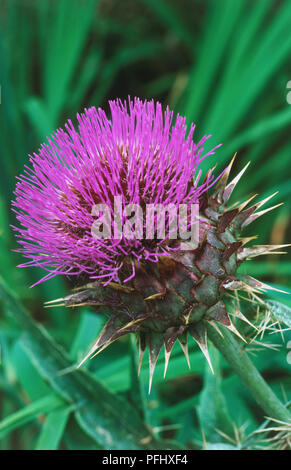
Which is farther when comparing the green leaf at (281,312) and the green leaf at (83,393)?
the green leaf at (83,393)

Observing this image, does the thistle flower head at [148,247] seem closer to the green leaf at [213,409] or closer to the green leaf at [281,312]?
the green leaf at [281,312]

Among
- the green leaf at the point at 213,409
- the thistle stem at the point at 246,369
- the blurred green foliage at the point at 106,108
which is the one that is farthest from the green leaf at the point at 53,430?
the thistle stem at the point at 246,369

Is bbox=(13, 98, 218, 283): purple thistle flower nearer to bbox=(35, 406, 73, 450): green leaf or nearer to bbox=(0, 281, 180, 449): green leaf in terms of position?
bbox=(0, 281, 180, 449): green leaf

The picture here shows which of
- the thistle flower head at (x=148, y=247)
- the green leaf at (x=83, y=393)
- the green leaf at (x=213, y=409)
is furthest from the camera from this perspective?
the green leaf at (x=83, y=393)

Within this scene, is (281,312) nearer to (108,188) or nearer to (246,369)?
(246,369)

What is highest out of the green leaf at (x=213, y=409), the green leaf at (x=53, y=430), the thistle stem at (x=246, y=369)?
the thistle stem at (x=246, y=369)

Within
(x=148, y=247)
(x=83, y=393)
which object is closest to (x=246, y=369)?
(x=148, y=247)

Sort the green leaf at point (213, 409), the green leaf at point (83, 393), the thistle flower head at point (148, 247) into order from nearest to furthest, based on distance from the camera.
Answer: the thistle flower head at point (148, 247) < the green leaf at point (213, 409) < the green leaf at point (83, 393)

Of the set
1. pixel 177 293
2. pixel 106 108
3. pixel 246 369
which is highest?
pixel 106 108
